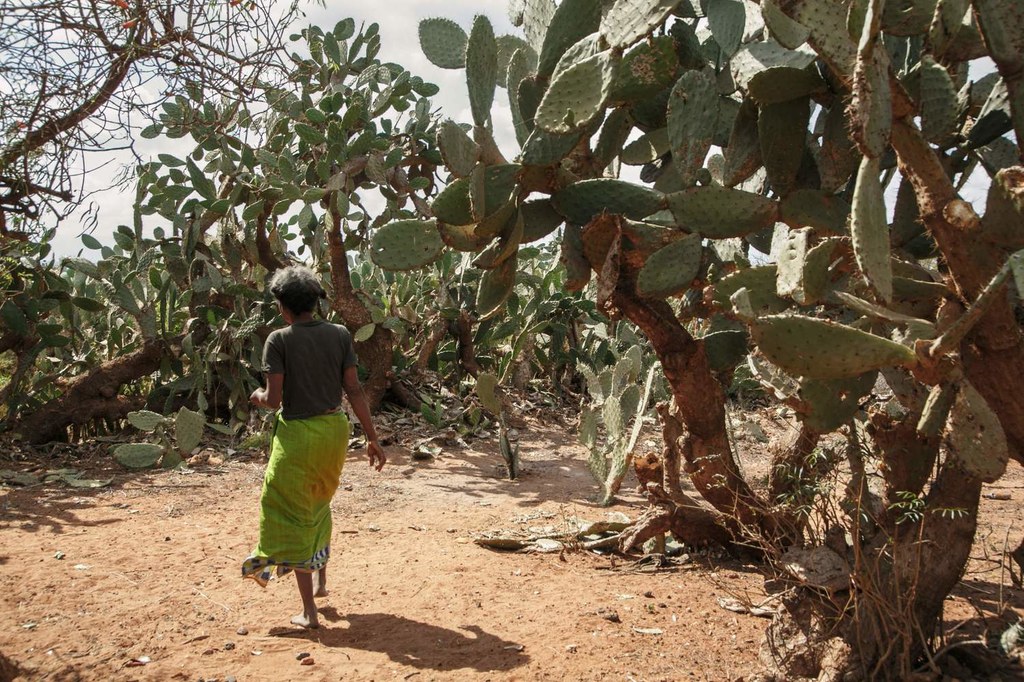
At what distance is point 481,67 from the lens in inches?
119

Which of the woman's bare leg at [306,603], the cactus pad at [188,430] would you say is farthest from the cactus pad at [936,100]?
the cactus pad at [188,430]

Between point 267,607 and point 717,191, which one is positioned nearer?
point 717,191

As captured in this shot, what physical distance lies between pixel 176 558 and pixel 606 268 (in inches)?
94.8

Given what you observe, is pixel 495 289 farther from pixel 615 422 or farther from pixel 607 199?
pixel 615 422

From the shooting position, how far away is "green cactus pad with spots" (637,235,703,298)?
2.80 metres

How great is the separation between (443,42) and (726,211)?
138 cm

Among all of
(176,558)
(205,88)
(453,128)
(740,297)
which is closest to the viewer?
(740,297)

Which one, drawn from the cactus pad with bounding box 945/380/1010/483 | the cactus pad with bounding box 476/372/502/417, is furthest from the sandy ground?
the cactus pad with bounding box 476/372/502/417

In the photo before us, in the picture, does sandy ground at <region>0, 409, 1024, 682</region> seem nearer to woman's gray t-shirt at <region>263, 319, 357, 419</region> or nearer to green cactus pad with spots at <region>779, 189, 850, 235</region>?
woman's gray t-shirt at <region>263, 319, 357, 419</region>

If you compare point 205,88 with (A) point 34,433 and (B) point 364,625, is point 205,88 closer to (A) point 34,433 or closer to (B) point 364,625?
(B) point 364,625

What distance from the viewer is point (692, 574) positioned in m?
3.52

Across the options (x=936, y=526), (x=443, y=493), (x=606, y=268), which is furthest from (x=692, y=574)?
(x=443, y=493)

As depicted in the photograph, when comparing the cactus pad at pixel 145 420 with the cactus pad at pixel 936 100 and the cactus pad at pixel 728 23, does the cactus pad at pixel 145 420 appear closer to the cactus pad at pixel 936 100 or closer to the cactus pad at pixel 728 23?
the cactus pad at pixel 728 23

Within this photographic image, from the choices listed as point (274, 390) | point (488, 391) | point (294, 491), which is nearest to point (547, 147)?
point (274, 390)
